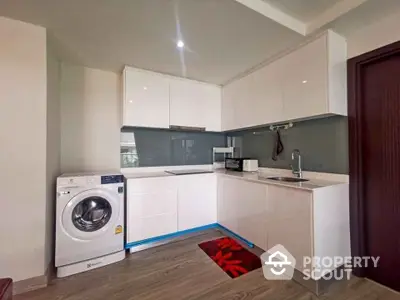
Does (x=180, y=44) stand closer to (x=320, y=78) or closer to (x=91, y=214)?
(x=320, y=78)

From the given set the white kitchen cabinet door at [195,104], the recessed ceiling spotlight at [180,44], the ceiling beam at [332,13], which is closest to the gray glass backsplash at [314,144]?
the white kitchen cabinet door at [195,104]

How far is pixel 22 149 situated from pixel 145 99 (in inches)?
55.4

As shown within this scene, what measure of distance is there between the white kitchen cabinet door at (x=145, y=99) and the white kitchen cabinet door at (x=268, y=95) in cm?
119

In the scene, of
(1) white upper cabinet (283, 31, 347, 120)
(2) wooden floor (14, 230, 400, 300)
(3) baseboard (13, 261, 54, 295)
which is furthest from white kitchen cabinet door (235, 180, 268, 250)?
(3) baseboard (13, 261, 54, 295)

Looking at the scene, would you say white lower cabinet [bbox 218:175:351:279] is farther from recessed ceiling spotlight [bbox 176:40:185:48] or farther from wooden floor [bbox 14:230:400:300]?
recessed ceiling spotlight [bbox 176:40:185:48]

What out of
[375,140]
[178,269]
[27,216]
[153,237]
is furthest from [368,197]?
[27,216]

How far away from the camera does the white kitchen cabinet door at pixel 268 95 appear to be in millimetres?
A: 2301

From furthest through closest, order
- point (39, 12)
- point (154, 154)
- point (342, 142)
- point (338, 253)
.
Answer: point (154, 154) → point (342, 142) → point (338, 253) → point (39, 12)

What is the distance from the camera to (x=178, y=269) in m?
2.00

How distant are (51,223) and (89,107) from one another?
4.75ft

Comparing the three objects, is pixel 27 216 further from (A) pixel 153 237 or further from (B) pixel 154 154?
(B) pixel 154 154

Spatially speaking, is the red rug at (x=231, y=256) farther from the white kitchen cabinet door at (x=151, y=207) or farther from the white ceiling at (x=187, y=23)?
the white ceiling at (x=187, y=23)

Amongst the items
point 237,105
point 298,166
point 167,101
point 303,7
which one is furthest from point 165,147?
point 303,7

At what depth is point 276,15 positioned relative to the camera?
5.58ft
